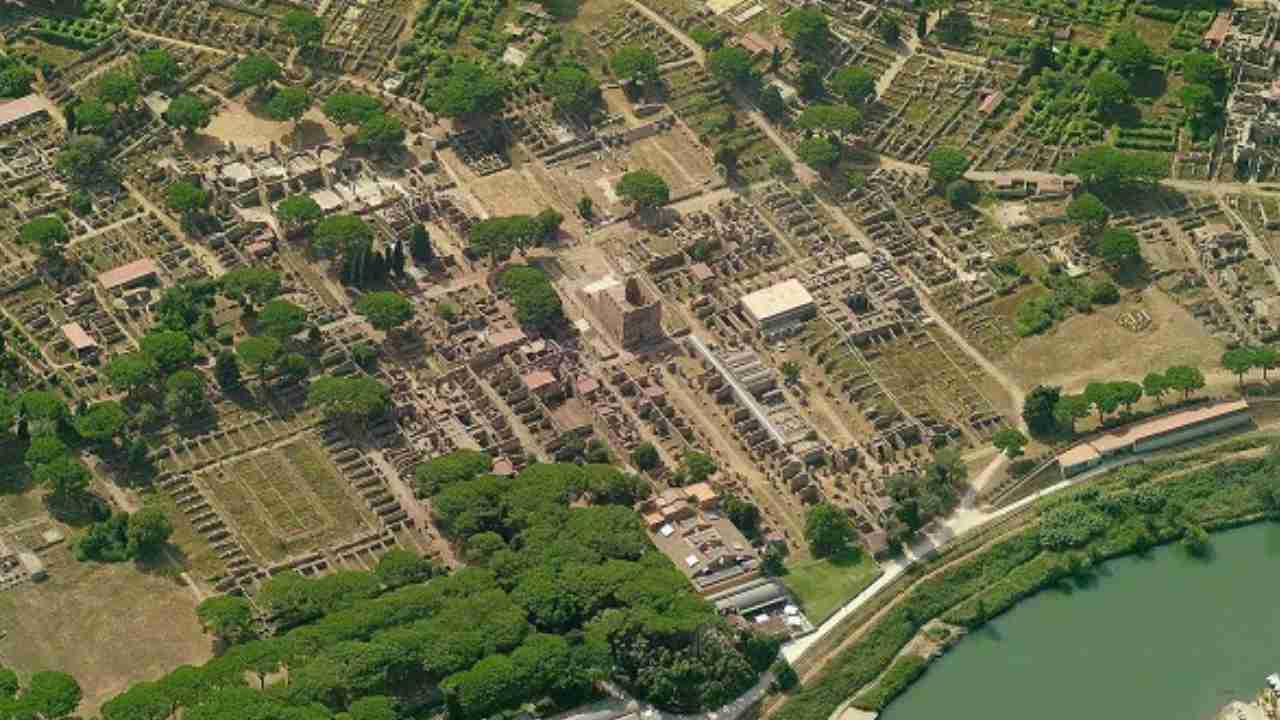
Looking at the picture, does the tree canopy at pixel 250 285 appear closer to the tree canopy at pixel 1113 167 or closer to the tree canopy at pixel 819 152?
the tree canopy at pixel 819 152

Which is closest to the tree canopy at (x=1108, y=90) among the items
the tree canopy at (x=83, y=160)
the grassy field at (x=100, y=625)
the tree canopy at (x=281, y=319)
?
the tree canopy at (x=281, y=319)

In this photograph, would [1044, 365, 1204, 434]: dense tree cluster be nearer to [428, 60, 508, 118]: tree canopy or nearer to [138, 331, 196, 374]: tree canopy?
[428, 60, 508, 118]: tree canopy

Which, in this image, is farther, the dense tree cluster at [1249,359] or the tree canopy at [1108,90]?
the tree canopy at [1108,90]

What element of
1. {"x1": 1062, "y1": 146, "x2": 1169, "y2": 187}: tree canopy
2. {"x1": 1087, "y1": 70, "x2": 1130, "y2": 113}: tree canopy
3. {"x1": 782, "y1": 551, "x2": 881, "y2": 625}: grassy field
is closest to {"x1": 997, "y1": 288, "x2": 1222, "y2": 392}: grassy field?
{"x1": 1062, "y1": 146, "x2": 1169, "y2": 187}: tree canopy

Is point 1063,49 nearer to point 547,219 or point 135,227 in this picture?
point 547,219

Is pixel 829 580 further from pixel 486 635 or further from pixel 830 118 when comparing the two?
pixel 830 118

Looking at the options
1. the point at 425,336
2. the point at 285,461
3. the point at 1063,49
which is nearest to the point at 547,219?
the point at 425,336
